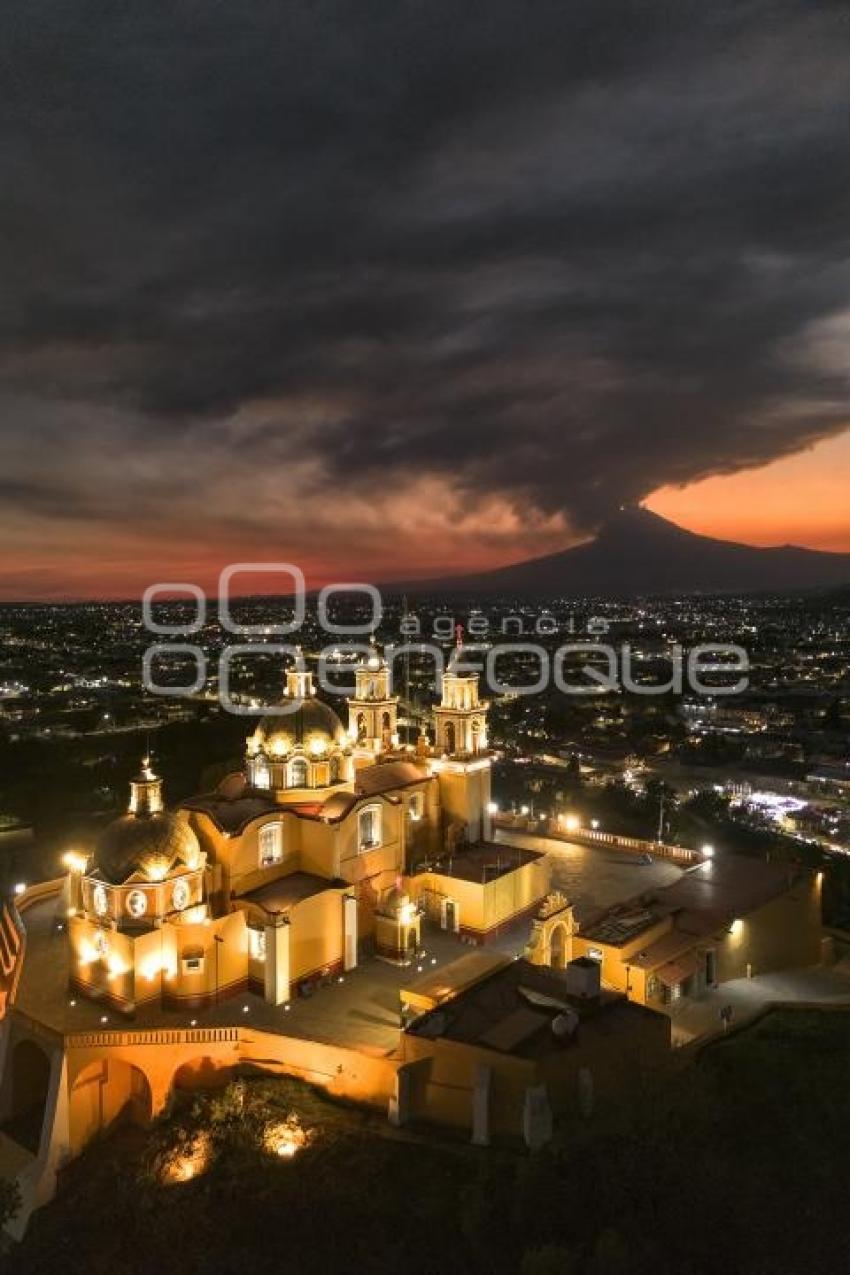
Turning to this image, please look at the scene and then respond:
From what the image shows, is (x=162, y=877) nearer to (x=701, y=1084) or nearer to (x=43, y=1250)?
(x=43, y=1250)

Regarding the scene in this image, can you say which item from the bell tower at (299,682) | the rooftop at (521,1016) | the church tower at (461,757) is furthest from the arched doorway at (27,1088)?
the church tower at (461,757)

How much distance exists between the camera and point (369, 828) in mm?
23500

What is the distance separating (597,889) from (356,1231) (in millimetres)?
13167

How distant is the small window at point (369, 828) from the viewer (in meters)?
23.2

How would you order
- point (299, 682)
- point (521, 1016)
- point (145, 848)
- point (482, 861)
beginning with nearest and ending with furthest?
point (521, 1016) → point (145, 848) → point (299, 682) → point (482, 861)

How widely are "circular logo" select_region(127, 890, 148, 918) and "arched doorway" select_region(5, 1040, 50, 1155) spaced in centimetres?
353

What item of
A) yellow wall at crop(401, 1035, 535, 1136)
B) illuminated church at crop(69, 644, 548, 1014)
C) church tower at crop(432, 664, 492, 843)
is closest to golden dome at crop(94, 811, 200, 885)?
illuminated church at crop(69, 644, 548, 1014)

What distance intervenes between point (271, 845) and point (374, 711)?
7005 mm

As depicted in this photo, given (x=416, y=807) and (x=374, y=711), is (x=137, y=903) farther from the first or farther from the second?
(x=374, y=711)

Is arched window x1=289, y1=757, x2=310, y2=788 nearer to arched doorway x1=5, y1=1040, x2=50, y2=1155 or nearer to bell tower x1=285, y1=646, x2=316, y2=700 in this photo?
bell tower x1=285, y1=646, x2=316, y2=700

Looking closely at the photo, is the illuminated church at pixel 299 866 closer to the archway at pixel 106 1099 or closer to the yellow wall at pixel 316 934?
the yellow wall at pixel 316 934

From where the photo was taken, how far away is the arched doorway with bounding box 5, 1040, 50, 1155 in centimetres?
1970

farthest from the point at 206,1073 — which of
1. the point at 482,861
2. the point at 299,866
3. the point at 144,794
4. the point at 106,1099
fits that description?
the point at 482,861

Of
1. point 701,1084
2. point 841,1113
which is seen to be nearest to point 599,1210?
point 701,1084
